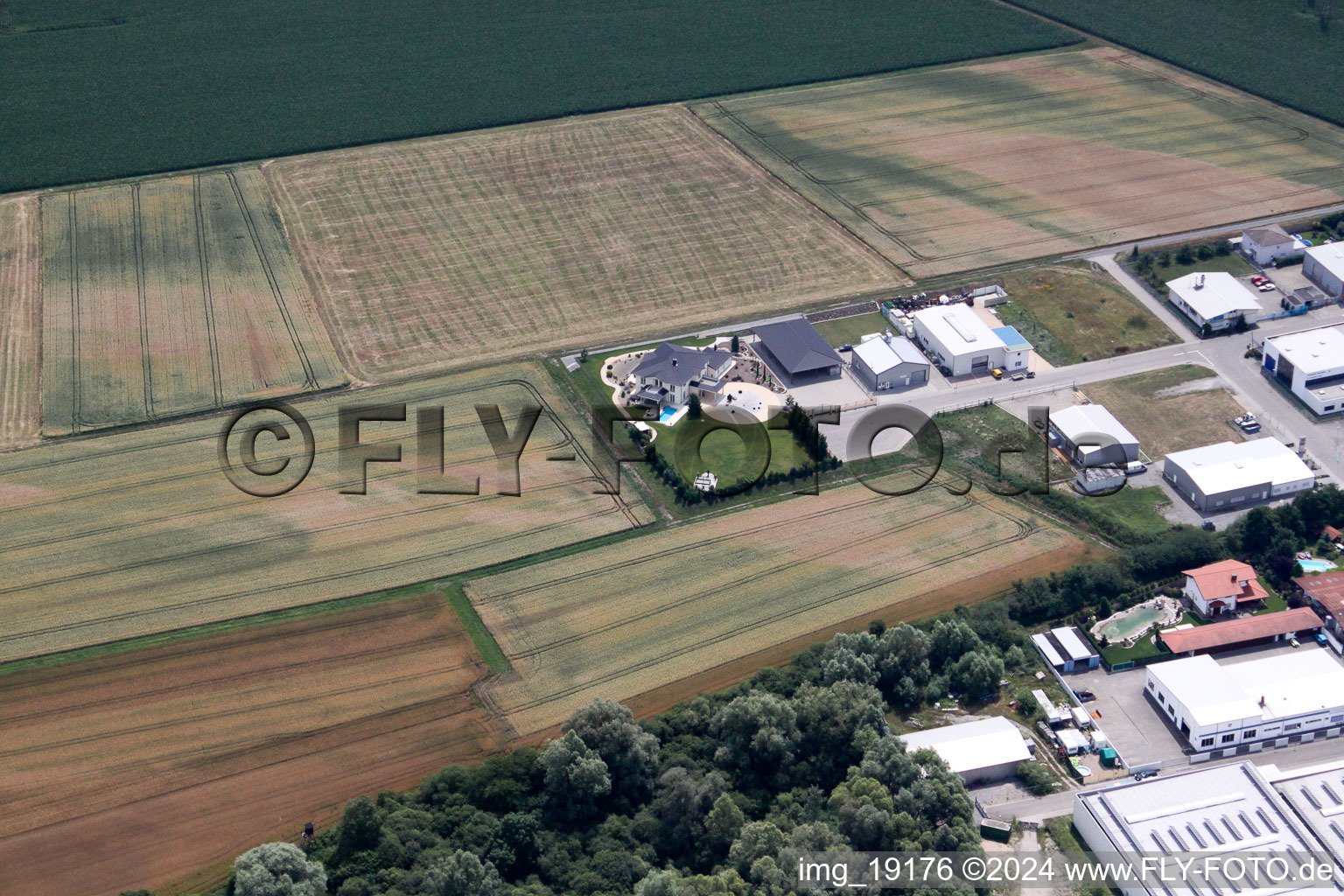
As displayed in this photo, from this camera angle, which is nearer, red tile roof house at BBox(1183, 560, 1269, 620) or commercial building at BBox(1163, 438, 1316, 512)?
red tile roof house at BBox(1183, 560, 1269, 620)

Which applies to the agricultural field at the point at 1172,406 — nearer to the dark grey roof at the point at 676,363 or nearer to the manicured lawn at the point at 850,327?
the manicured lawn at the point at 850,327

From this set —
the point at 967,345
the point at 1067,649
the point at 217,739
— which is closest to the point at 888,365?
the point at 967,345

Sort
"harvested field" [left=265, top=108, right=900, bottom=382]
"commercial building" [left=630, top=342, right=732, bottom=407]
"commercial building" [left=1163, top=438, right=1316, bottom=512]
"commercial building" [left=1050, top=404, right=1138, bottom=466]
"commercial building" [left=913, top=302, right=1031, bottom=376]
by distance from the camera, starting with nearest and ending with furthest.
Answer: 1. "commercial building" [left=1163, top=438, right=1316, bottom=512]
2. "commercial building" [left=1050, top=404, right=1138, bottom=466]
3. "commercial building" [left=630, top=342, right=732, bottom=407]
4. "commercial building" [left=913, top=302, right=1031, bottom=376]
5. "harvested field" [left=265, top=108, right=900, bottom=382]

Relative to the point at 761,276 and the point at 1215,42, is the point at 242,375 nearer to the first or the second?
the point at 761,276

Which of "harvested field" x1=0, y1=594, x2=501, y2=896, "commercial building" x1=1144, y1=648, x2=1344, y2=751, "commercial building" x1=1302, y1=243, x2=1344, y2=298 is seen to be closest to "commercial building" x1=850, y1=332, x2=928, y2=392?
"commercial building" x1=1144, y1=648, x2=1344, y2=751

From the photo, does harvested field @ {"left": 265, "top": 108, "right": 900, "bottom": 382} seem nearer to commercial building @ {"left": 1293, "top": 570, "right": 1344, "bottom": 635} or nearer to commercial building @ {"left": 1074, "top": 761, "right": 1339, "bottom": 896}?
commercial building @ {"left": 1293, "top": 570, "right": 1344, "bottom": 635}

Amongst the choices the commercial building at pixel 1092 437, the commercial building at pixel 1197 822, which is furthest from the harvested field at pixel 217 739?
the commercial building at pixel 1092 437

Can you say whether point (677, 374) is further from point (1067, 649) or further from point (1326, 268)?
point (1326, 268)

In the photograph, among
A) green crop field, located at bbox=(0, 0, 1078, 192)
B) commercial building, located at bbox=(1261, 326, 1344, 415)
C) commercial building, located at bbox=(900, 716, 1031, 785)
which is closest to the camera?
commercial building, located at bbox=(900, 716, 1031, 785)
